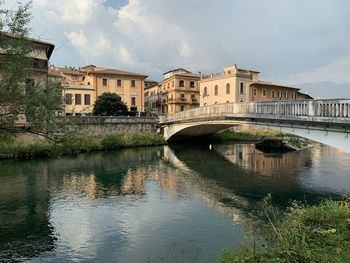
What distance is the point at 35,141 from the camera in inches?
1467

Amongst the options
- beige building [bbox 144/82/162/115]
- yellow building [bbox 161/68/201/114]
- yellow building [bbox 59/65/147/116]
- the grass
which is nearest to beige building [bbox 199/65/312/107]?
yellow building [bbox 161/68/201/114]

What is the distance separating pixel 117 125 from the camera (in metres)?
49.4

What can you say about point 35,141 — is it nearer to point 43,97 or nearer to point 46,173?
point 46,173

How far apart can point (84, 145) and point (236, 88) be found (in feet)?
110

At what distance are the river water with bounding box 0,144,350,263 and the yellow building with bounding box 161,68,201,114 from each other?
4118 centimetres

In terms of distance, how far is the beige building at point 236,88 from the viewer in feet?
210

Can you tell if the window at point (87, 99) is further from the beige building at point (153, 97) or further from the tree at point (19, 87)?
the tree at point (19, 87)

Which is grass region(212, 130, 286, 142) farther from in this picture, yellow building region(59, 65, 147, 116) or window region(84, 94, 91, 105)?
window region(84, 94, 91, 105)

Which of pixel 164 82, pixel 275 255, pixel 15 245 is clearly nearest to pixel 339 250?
pixel 275 255

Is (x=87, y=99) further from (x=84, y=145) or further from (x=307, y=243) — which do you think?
(x=307, y=243)

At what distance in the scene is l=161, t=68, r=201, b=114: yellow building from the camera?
76250 mm

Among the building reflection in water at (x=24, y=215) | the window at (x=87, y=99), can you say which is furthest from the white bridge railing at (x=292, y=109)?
the window at (x=87, y=99)

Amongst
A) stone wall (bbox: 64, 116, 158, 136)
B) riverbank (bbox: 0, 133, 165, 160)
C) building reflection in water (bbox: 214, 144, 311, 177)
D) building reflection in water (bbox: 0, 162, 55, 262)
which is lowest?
building reflection in water (bbox: 0, 162, 55, 262)

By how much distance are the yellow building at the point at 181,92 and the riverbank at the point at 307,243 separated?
63.9 meters
